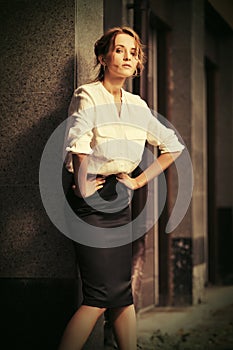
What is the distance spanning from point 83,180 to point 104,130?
0.99ft

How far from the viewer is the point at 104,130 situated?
4051mm

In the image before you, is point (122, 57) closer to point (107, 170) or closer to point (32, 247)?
point (107, 170)

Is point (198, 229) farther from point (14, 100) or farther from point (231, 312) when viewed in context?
point (14, 100)

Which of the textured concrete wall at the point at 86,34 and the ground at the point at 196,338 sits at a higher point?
the textured concrete wall at the point at 86,34

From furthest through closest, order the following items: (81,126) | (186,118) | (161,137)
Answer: (186,118) → (161,137) → (81,126)

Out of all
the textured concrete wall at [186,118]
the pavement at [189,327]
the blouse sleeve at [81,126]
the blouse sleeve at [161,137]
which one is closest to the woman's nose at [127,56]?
the blouse sleeve at [81,126]

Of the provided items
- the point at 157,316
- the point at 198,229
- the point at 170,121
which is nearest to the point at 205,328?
the point at 157,316

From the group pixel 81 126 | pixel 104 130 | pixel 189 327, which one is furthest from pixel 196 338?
pixel 81 126

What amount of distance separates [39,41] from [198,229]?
4001mm

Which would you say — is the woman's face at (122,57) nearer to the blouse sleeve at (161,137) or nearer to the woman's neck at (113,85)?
the woman's neck at (113,85)

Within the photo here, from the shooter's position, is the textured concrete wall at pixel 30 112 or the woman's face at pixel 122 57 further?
the textured concrete wall at pixel 30 112

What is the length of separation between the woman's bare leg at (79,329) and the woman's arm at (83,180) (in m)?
0.64

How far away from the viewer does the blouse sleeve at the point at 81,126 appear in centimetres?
393

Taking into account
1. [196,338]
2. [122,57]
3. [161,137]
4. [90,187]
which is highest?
[122,57]
